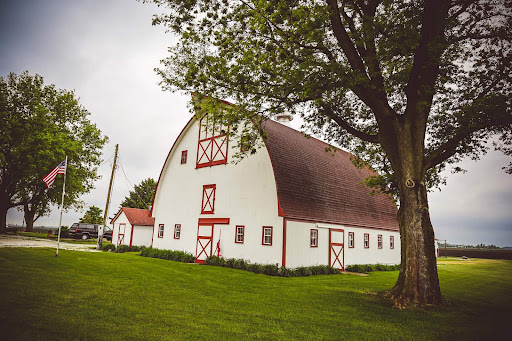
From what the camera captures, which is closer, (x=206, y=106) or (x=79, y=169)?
(x=206, y=106)

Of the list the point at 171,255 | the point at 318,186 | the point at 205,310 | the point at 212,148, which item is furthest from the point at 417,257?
the point at 171,255

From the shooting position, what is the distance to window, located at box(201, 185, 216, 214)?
20709 mm

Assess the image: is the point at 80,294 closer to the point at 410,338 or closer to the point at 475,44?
the point at 410,338

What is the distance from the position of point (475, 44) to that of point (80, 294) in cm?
1464

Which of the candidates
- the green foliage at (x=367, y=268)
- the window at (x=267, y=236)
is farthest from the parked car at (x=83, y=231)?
the green foliage at (x=367, y=268)

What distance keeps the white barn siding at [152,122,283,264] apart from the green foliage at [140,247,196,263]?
51 cm

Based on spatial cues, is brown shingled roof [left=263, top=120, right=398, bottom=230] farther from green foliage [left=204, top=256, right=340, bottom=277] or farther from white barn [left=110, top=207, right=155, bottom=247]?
white barn [left=110, top=207, right=155, bottom=247]

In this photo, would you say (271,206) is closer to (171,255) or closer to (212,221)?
(212,221)

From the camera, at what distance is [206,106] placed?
11.3 meters

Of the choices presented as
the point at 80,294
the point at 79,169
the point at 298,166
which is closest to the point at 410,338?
the point at 80,294

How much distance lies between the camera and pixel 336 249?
19969 millimetres

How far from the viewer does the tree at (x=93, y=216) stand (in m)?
53.8

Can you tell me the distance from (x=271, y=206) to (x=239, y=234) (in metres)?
2.92

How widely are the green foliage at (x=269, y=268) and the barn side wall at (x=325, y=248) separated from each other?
1.32 feet
